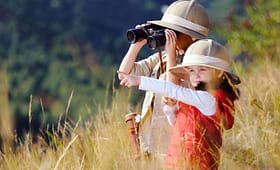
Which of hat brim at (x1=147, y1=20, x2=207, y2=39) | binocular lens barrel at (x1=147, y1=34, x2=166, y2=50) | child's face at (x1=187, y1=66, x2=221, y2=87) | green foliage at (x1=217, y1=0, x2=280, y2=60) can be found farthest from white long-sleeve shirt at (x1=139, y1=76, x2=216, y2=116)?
green foliage at (x1=217, y1=0, x2=280, y2=60)

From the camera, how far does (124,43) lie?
45.4 m

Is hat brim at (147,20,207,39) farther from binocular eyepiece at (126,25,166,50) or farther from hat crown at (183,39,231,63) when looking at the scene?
hat crown at (183,39,231,63)

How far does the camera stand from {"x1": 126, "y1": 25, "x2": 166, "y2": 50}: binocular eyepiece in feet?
12.8

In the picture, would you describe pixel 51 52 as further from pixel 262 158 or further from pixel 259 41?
pixel 262 158

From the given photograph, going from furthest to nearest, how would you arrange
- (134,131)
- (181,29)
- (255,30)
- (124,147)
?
1. (255,30)
2. (124,147)
3. (134,131)
4. (181,29)

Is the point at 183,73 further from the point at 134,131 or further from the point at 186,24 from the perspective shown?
the point at 134,131

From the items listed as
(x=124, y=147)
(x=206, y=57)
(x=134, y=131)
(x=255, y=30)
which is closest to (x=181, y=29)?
(x=206, y=57)

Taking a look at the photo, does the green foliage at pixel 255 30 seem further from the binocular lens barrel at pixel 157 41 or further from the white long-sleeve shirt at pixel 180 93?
the white long-sleeve shirt at pixel 180 93

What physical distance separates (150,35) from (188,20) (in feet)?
0.61

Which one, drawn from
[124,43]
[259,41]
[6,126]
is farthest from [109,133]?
[124,43]

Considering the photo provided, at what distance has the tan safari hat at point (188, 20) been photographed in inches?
158

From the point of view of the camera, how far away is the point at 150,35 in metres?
4.01

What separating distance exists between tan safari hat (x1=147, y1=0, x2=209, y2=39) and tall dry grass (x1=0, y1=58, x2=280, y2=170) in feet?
1.69

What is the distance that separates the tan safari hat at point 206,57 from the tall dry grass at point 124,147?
408mm
